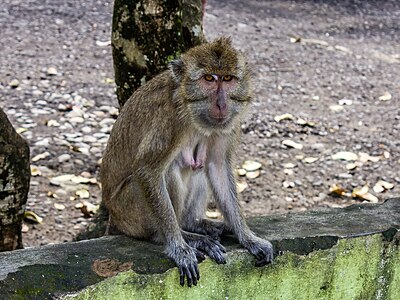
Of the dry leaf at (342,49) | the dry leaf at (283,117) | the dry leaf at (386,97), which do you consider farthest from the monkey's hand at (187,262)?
the dry leaf at (342,49)

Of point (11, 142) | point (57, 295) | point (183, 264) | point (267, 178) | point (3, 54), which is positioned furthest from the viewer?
point (3, 54)

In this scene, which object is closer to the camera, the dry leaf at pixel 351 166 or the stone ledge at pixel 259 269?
the stone ledge at pixel 259 269

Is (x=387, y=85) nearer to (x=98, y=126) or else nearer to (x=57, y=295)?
(x=98, y=126)

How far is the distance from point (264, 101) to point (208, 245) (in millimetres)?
4681

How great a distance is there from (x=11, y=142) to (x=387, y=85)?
18.4ft

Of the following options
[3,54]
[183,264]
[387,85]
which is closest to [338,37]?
[387,85]

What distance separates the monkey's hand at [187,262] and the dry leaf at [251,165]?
3.11 metres

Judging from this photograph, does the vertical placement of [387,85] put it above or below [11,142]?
below

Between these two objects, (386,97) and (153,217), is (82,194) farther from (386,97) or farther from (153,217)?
(386,97)

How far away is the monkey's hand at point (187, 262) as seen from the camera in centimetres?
300

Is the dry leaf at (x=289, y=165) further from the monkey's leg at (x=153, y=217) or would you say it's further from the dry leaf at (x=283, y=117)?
the monkey's leg at (x=153, y=217)

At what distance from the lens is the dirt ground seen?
19.2 ft

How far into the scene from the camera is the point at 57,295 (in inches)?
103

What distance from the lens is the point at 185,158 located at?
3465 mm
